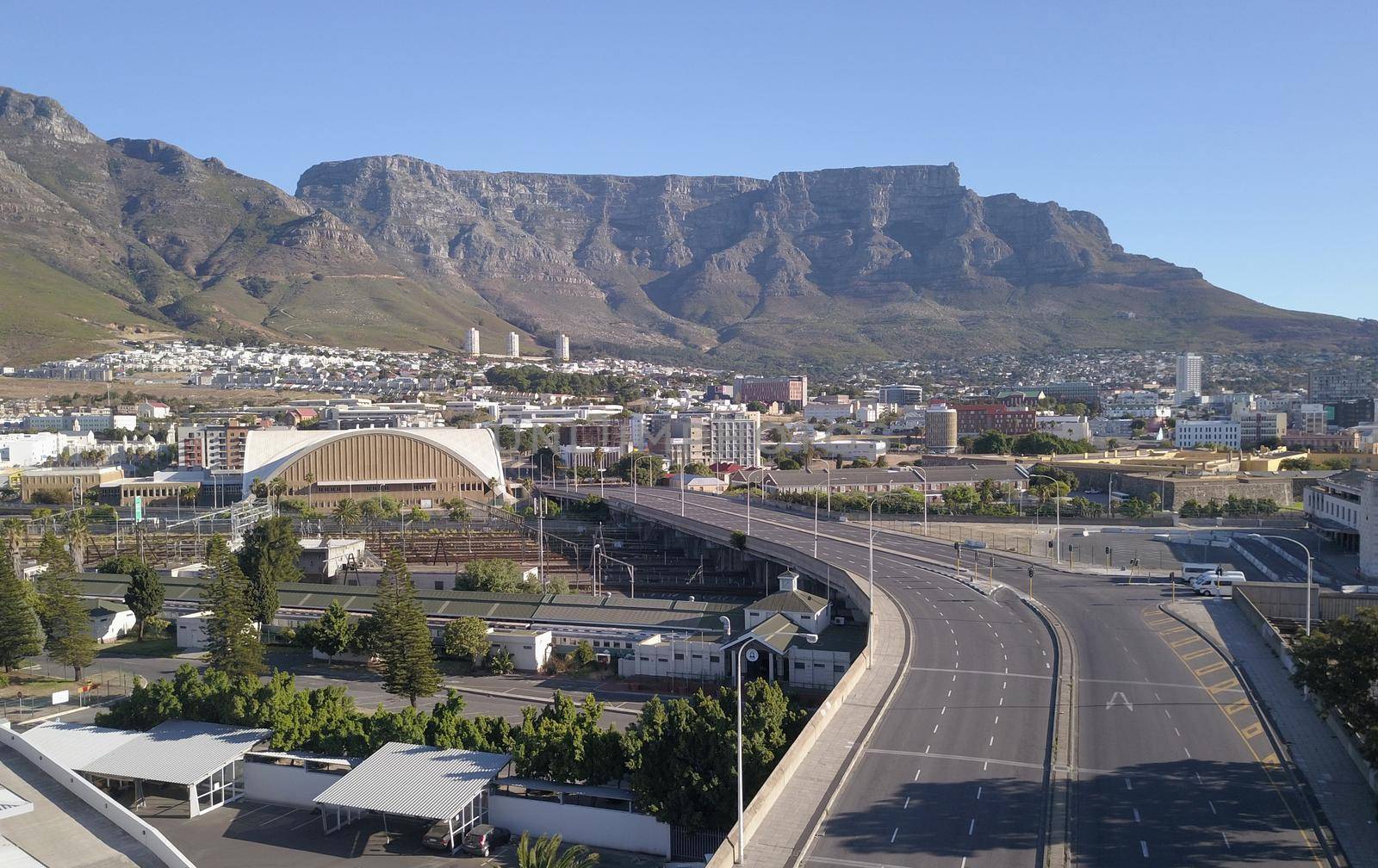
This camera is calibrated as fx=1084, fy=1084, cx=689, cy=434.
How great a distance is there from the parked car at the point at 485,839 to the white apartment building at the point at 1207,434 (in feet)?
438

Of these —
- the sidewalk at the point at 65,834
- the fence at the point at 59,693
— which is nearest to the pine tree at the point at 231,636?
the fence at the point at 59,693

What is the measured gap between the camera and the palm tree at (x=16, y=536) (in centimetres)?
6207

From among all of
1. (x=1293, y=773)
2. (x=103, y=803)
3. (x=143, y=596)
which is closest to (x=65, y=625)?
(x=143, y=596)

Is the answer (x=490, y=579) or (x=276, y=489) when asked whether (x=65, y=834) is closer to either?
(x=490, y=579)

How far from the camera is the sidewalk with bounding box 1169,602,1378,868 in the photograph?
69.6 ft

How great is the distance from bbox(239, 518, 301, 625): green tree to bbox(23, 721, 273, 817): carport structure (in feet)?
45.0

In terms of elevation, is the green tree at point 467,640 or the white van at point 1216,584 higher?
the white van at point 1216,584

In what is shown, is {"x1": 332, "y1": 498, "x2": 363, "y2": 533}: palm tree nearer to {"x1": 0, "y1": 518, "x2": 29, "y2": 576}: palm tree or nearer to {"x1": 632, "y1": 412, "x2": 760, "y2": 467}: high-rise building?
{"x1": 0, "y1": 518, "x2": 29, "y2": 576}: palm tree

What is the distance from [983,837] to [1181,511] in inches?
2633

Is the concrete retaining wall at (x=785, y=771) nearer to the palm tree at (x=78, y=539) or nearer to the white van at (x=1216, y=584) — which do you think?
the white van at (x=1216, y=584)

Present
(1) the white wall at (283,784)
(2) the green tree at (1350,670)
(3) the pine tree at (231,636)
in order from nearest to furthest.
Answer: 1. (2) the green tree at (1350,670)
2. (1) the white wall at (283,784)
3. (3) the pine tree at (231,636)

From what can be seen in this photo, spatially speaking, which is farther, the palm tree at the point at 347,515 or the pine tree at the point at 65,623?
the palm tree at the point at 347,515

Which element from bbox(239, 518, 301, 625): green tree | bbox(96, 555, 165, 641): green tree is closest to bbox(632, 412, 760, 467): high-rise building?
bbox(239, 518, 301, 625): green tree

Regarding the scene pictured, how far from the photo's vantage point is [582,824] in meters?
26.0
